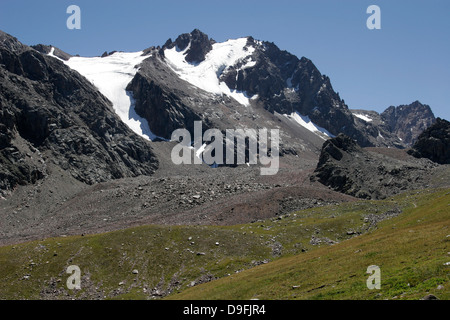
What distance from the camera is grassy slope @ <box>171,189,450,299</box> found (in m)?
31.2

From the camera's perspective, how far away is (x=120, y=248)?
7925cm

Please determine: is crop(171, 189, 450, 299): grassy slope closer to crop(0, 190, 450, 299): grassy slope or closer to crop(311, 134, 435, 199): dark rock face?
crop(0, 190, 450, 299): grassy slope

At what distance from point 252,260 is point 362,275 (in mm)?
37505

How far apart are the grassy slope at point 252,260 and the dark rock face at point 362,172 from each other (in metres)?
40.1

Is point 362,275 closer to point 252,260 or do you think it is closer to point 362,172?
point 252,260

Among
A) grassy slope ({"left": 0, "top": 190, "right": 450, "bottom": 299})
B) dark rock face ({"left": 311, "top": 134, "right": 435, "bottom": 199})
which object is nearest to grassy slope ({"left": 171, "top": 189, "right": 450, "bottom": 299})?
grassy slope ({"left": 0, "top": 190, "right": 450, "bottom": 299})

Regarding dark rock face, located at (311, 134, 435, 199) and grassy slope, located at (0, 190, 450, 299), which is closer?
grassy slope, located at (0, 190, 450, 299)

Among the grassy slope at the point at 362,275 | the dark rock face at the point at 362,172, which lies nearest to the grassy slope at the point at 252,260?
the grassy slope at the point at 362,275

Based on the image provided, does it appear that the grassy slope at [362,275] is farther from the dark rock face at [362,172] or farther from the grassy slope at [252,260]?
the dark rock face at [362,172]

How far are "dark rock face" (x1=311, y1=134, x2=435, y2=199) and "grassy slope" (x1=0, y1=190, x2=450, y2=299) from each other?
40.1m

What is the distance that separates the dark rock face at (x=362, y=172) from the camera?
15038cm
